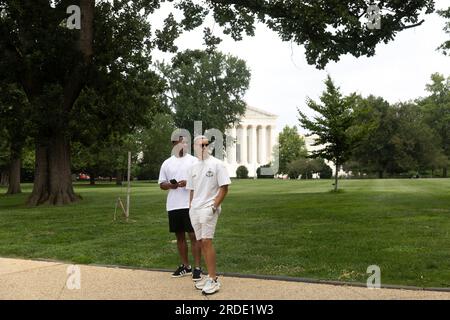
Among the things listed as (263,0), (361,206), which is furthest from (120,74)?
(361,206)

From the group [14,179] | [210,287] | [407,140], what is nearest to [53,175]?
[14,179]

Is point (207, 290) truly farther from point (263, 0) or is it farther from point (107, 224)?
point (263, 0)

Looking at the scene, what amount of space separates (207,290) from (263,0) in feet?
37.7

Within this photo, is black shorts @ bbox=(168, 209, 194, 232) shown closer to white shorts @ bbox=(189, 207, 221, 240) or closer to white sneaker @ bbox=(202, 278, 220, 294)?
white shorts @ bbox=(189, 207, 221, 240)

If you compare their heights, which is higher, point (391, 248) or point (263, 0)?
point (263, 0)

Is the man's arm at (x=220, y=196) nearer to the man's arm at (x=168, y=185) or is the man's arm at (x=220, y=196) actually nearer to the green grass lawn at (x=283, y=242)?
the man's arm at (x=168, y=185)

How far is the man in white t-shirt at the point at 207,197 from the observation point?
6.61 m

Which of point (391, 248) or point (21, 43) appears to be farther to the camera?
point (21, 43)

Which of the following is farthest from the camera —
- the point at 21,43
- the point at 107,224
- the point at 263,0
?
the point at 21,43

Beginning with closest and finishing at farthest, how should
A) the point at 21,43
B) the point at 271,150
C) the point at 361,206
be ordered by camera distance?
the point at 361,206
the point at 21,43
the point at 271,150

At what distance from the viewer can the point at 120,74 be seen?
25.8 metres

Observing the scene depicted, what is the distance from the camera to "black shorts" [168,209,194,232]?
7590 mm

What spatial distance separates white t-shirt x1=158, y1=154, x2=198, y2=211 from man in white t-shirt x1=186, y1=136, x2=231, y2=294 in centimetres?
82

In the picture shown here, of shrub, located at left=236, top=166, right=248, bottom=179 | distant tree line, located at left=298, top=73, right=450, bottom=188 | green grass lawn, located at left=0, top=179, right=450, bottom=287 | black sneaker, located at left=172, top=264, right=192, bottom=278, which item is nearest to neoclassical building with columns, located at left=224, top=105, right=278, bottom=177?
shrub, located at left=236, top=166, right=248, bottom=179
